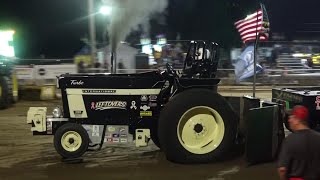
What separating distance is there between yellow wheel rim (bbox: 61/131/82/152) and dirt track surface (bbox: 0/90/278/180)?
0.72ft

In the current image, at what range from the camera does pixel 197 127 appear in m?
7.10

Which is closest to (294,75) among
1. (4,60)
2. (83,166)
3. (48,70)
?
(48,70)

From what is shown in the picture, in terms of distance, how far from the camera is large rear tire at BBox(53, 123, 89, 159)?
23.1ft

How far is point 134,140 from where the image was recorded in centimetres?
724

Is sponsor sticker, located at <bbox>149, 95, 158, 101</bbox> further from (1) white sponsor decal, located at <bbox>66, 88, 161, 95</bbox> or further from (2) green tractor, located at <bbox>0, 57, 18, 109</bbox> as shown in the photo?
(2) green tractor, located at <bbox>0, 57, 18, 109</bbox>

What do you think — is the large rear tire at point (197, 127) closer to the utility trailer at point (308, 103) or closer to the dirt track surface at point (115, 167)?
the dirt track surface at point (115, 167)

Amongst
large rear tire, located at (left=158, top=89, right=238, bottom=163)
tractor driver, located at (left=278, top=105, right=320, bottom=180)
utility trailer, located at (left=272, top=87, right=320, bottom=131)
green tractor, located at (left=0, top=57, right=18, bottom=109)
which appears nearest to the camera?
tractor driver, located at (left=278, top=105, right=320, bottom=180)

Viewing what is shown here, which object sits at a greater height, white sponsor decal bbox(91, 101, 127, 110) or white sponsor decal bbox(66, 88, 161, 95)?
white sponsor decal bbox(66, 88, 161, 95)

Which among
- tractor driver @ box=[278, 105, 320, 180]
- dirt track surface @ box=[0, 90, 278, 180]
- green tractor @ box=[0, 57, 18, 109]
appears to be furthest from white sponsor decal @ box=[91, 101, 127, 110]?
green tractor @ box=[0, 57, 18, 109]

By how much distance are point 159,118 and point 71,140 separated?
49.2 inches

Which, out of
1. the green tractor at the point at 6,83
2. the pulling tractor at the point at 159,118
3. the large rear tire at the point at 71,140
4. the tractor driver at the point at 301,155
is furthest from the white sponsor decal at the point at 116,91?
the green tractor at the point at 6,83

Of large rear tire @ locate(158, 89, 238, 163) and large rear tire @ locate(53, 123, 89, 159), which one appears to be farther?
large rear tire @ locate(53, 123, 89, 159)

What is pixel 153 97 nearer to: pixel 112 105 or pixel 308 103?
pixel 112 105

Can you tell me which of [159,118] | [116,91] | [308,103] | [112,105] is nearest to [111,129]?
[112,105]
